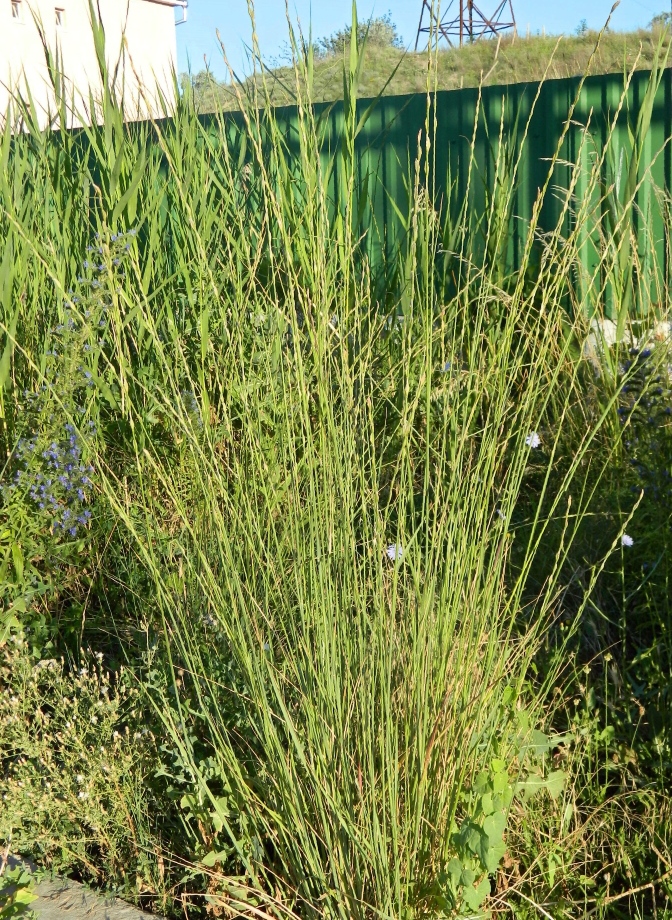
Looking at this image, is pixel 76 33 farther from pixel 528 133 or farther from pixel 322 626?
pixel 322 626

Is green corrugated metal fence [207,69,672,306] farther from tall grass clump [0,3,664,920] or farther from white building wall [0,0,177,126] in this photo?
white building wall [0,0,177,126]

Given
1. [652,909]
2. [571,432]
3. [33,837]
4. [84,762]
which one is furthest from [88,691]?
[571,432]

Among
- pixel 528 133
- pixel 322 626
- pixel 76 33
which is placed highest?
pixel 76 33

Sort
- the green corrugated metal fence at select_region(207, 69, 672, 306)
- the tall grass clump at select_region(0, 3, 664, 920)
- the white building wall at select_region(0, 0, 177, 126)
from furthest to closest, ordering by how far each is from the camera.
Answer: the white building wall at select_region(0, 0, 177, 126) → the green corrugated metal fence at select_region(207, 69, 672, 306) → the tall grass clump at select_region(0, 3, 664, 920)

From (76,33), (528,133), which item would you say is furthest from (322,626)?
(76,33)

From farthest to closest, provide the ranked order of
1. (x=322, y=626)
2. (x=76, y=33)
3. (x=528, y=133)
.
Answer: (x=76, y=33) → (x=528, y=133) → (x=322, y=626)

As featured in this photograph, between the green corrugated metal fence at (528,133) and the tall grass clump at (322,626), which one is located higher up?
the green corrugated metal fence at (528,133)

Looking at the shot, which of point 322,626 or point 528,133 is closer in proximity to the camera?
point 322,626

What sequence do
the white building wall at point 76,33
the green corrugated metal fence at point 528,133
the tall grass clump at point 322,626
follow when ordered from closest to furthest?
1. the tall grass clump at point 322,626
2. the green corrugated metal fence at point 528,133
3. the white building wall at point 76,33

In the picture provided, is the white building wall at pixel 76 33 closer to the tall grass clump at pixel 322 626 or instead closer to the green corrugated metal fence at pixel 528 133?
the green corrugated metal fence at pixel 528 133

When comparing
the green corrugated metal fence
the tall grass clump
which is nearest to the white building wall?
the green corrugated metal fence

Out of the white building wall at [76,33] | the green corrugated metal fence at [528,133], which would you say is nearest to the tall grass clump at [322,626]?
the green corrugated metal fence at [528,133]

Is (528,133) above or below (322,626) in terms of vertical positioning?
above

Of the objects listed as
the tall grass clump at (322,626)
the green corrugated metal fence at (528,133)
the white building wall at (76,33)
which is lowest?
the tall grass clump at (322,626)
